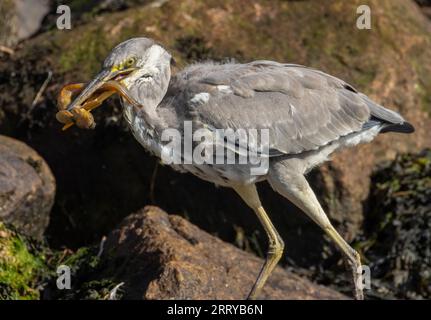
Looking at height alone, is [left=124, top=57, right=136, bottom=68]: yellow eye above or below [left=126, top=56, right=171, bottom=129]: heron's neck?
above

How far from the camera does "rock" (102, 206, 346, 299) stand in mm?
6168

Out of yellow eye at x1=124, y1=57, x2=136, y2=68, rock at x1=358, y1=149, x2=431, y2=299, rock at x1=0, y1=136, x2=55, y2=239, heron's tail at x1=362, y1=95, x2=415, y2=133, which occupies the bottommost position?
rock at x1=358, y1=149, x2=431, y2=299

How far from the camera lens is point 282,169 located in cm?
599

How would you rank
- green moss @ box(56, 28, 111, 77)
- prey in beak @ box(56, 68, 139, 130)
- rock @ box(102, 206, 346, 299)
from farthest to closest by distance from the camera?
green moss @ box(56, 28, 111, 77), rock @ box(102, 206, 346, 299), prey in beak @ box(56, 68, 139, 130)

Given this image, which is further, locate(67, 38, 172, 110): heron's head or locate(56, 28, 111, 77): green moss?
locate(56, 28, 111, 77): green moss

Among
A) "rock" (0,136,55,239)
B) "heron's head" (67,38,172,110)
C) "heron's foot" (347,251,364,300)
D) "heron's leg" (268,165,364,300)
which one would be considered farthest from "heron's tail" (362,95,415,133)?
"rock" (0,136,55,239)

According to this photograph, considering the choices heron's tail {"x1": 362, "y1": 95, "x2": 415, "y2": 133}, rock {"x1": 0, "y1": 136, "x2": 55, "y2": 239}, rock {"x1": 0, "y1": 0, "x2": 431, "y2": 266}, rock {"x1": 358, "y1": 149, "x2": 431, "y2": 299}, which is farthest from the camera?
rock {"x1": 0, "y1": 0, "x2": 431, "y2": 266}

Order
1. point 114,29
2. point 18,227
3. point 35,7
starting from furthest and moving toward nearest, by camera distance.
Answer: point 35,7 → point 114,29 → point 18,227

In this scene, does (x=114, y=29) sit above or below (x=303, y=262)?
above

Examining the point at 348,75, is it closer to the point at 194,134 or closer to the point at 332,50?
the point at 332,50

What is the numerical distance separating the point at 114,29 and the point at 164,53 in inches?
101

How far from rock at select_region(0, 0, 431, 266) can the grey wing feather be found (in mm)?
1579

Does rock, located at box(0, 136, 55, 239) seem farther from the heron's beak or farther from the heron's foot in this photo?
the heron's foot

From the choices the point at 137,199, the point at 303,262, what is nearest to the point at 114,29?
the point at 137,199
